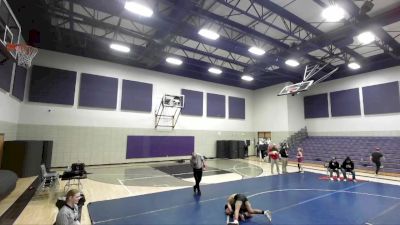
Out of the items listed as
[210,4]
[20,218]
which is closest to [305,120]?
[210,4]

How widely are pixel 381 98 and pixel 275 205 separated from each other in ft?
51.0

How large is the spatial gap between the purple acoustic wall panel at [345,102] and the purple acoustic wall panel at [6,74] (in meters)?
22.4

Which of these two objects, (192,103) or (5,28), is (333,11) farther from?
(192,103)

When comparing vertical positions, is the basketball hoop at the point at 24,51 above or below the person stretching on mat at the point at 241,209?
above

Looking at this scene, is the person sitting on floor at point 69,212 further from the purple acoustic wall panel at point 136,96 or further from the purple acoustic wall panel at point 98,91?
the purple acoustic wall panel at point 136,96

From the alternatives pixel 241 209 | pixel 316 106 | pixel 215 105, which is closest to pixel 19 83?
pixel 241 209

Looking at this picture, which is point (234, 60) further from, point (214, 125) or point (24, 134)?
point (24, 134)

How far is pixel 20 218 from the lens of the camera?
18.1ft

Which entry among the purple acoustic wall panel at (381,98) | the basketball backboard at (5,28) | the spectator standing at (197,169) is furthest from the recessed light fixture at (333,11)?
the purple acoustic wall panel at (381,98)

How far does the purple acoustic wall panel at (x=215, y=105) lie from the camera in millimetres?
20256

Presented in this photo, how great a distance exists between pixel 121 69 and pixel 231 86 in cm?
1098

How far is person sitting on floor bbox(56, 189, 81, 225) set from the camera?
11.1 ft

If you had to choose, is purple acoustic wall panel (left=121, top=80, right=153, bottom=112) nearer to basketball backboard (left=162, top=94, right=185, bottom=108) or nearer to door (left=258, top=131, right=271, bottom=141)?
basketball backboard (left=162, top=94, right=185, bottom=108)

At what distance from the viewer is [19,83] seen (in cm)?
1123
